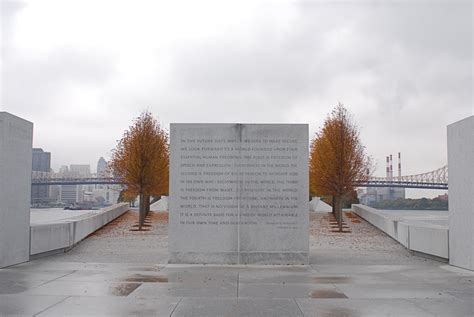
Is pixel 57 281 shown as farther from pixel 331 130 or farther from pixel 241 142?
pixel 331 130

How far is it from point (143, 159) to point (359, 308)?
2295cm

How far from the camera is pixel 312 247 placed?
755 inches

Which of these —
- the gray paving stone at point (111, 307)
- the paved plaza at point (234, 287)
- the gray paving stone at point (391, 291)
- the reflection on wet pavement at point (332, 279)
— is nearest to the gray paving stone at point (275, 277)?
the paved plaza at point (234, 287)

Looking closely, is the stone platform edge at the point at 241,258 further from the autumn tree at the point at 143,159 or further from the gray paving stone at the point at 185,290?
the autumn tree at the point at 143,159

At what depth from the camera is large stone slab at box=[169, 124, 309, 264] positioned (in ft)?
44.3

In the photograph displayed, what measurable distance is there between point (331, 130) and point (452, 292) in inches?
874

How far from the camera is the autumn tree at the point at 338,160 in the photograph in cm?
2989

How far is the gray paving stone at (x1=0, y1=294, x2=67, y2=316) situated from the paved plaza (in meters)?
0.01

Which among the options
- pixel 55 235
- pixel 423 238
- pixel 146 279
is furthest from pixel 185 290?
pixel 423 238

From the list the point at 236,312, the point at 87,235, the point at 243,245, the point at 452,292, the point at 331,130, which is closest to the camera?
the point at 236,312

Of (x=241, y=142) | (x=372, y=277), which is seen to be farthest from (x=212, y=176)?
(x=372, y=277)

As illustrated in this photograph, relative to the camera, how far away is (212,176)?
13703 millimetres

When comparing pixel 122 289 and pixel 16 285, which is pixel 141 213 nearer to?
pixel 16 285

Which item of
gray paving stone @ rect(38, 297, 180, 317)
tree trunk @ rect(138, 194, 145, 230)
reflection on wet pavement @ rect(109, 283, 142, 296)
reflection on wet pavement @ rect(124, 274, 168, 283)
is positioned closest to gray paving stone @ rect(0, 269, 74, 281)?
reflection on wet pavement @ rect(124, 274, 168, 283)
